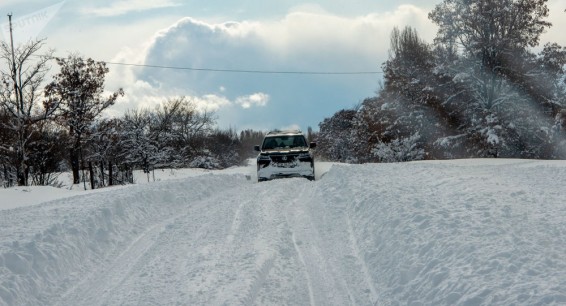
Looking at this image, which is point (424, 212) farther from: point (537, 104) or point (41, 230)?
point (537, 104)

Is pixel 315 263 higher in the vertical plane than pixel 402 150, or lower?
lower

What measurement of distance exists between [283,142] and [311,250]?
10.1 metres

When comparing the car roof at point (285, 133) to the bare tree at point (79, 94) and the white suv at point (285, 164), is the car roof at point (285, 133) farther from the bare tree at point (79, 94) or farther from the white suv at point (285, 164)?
the bare tree at point (79, 94)

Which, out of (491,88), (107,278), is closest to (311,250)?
(107,278)

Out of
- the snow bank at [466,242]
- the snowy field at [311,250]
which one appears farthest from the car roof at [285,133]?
the snow bank at [466,242]

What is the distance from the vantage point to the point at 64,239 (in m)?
6.88

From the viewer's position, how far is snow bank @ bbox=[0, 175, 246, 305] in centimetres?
529

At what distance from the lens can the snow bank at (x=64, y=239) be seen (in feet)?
17.4

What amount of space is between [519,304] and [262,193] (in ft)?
27.9

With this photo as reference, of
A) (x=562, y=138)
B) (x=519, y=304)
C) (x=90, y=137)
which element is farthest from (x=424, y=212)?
(x=90, y=137)

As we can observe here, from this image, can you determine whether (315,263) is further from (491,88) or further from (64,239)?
(491,88)

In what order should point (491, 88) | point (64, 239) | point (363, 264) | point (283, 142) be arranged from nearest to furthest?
point (363, 264) < point (64, 239) < point (283, 142) < point (491, 88)

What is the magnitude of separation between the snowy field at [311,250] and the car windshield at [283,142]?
252 inches

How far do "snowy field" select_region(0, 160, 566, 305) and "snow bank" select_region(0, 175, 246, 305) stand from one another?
0.08 feet
